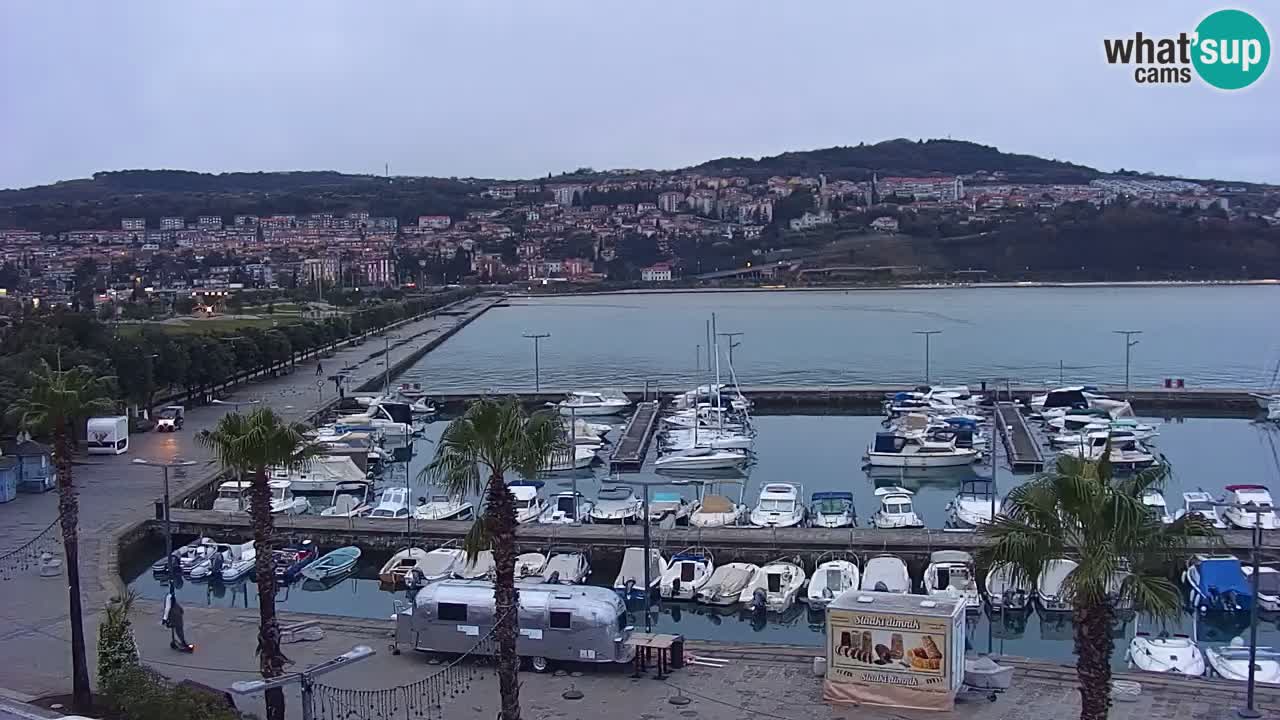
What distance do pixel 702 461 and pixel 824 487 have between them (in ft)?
9.53

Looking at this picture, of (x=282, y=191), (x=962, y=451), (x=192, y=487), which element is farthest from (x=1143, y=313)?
(x=282, y=191)

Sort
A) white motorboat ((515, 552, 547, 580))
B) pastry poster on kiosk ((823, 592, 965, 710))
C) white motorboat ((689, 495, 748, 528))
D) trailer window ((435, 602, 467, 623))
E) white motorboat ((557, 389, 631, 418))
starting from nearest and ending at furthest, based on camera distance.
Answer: pastry poster on kiosk ((823, 592, 965, 710)), trailer window ((435, 602, 467, 623)), white motorboat ((515, 552, 547, 580)), white motorboat ((689, 495, 748, 528)), white motorboat ((557, 389, 631, 418))

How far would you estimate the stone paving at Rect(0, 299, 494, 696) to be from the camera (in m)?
9.80

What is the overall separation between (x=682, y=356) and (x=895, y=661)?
41207mm

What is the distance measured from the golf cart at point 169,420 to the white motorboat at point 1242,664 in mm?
19812

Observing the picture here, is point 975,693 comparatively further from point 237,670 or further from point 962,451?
point 962,451

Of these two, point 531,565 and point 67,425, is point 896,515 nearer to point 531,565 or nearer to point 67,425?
point 531,565

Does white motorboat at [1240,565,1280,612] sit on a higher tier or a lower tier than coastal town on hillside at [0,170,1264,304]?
lower

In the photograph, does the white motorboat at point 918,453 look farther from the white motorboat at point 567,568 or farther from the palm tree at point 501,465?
the palm tree at point 501,465

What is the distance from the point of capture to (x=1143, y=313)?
72500 millimetres

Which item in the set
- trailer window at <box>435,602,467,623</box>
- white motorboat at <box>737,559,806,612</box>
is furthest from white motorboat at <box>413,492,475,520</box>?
trailer window at <box>435,602,467,623</box>

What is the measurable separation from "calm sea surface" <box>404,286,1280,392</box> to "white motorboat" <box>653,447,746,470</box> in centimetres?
1330

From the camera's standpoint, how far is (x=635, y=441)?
85.7ft

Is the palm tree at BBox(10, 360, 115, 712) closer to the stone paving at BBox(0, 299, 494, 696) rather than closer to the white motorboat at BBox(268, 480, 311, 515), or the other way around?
the stone paving at BBox(0, 299, 494, 696)
